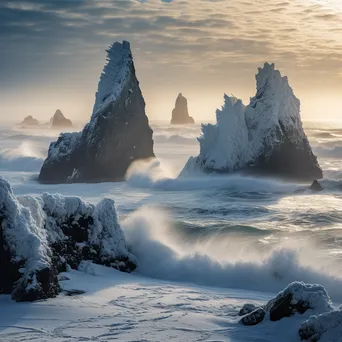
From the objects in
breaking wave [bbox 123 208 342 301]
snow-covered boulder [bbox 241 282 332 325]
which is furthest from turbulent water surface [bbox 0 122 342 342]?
snow-covered boulder [bbox 241 282 332 325]

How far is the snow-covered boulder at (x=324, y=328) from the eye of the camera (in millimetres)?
15336

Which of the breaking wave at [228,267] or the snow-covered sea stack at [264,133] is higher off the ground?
the snow-covered sea stack at [264,133]

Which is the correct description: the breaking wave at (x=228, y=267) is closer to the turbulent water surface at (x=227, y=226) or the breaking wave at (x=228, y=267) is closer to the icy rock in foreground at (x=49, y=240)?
the turbulent water surface at (x=227, y=226)

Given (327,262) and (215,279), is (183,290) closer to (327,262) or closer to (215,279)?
(215,279)

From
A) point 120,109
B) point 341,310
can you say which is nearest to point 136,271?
point 341,310

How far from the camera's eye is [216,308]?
1998 centimetres

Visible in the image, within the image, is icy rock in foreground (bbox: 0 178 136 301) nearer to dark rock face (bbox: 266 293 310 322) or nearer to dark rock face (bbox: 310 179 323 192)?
dark rock face (bbox: 266 293 310 322)

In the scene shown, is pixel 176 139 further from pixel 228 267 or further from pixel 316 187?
pixel 228 267

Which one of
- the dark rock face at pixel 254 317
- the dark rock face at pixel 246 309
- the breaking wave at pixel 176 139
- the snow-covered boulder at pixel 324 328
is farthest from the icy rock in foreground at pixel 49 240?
the breaking wave at pixel 176 139

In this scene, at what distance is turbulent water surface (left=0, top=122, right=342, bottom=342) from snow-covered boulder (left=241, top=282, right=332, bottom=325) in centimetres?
714

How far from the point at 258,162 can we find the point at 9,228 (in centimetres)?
4860

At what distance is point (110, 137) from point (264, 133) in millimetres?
18353

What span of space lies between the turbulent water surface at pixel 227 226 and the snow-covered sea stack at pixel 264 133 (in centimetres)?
281

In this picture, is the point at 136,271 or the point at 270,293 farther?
the point at 136,271
